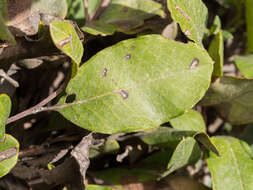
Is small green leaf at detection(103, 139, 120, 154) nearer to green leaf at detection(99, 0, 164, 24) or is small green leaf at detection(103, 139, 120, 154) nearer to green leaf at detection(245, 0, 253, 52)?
green leaf at detection(99, 0, 164, 24)

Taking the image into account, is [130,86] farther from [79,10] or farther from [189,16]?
[79,10]

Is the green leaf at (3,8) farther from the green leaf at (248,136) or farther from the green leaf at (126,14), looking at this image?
the green leaf at (248,136)

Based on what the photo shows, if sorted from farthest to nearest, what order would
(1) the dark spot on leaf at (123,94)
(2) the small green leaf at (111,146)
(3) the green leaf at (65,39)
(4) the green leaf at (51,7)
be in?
(2) the small green leaf at (111,146) < (4) the green leaf at (51,7) < (1) the dark spot on leaf at (123,94) < (3) the green leaf at (65,39)

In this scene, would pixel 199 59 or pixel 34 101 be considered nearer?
pixel 199 59

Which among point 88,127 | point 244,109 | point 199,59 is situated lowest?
point 244,109

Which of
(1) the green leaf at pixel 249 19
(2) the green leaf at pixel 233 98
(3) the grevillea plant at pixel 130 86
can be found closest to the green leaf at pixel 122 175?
(3) the grevillea plant at pixel 130 86

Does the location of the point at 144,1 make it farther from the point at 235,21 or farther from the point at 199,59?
the point at 235,21

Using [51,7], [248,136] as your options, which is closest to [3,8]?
[51,7]

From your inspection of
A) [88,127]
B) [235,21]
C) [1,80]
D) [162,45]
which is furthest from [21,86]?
[235,21]

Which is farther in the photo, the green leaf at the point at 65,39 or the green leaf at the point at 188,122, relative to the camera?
the green leaf at the point at 188,122
